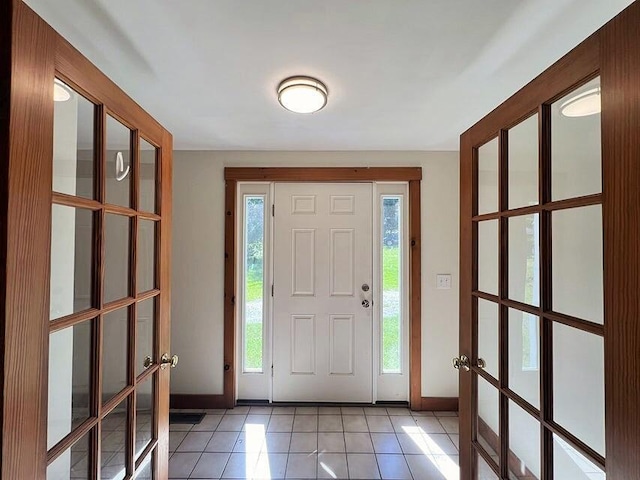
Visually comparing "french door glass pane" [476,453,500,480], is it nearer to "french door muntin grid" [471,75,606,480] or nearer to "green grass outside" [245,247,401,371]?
"french door muntin grid" [471,75,606,480]

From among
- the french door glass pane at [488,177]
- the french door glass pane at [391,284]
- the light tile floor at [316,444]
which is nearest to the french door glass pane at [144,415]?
the light tile floor at [316,444]

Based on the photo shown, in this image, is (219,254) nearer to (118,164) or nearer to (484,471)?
(118,164)

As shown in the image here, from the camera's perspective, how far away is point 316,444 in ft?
7.07

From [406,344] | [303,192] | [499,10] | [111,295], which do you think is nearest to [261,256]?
[303,192]

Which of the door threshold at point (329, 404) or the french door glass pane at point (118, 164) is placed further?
the door threshold at point (329, 404)

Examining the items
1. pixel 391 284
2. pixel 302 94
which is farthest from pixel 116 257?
pixel 391 284

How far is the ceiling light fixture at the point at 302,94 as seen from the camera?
5.14 ft

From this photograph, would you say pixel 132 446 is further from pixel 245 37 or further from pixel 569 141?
pixel 569 141

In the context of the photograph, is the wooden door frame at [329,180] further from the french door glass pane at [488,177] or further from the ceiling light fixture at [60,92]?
the ceiling light fixture at [60,92]

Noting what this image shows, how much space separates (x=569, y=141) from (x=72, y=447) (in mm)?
1672

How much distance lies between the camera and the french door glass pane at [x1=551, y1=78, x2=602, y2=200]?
2.66 ft

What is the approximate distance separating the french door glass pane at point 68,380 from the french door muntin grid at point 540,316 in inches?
53.6

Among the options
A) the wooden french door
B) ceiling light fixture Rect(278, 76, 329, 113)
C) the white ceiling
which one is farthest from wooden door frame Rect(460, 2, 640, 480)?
the wooden french door

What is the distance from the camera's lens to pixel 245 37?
4.11 ft
